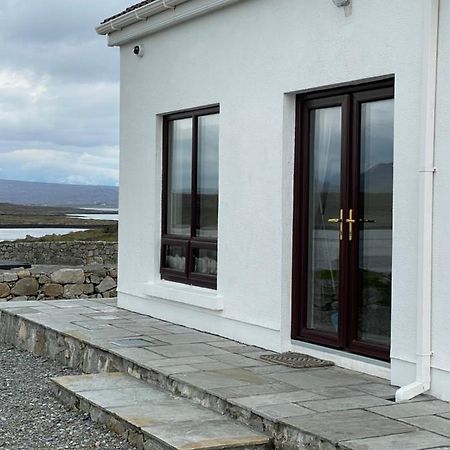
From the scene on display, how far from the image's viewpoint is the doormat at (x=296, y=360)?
6.97 meters

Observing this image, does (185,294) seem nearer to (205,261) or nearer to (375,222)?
(205,261)

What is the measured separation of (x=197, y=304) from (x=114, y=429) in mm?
2860

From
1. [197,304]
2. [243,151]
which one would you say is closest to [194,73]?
[243,151]

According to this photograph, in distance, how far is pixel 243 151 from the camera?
26.6 ft

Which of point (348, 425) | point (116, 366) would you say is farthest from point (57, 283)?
point (348, 425)

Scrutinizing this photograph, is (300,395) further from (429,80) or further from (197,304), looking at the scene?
(197,304)

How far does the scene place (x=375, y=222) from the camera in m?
6.75

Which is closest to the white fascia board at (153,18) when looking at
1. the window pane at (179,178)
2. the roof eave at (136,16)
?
the roof eave at (136,16)

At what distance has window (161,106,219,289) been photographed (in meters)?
8.94

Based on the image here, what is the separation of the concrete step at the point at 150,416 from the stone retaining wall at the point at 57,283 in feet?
22.1

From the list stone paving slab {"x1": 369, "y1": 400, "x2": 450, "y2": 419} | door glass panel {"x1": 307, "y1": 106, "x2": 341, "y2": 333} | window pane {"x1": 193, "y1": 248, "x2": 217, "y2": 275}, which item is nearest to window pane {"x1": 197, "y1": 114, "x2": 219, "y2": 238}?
window pane {"x1": 193, "y1": 248, "x2": 217, "y2": 275}

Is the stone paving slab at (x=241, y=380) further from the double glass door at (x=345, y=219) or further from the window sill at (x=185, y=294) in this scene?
the double glass door at (x=345, y=219)

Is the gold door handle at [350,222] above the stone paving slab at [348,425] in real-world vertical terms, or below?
above

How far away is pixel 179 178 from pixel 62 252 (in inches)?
606
